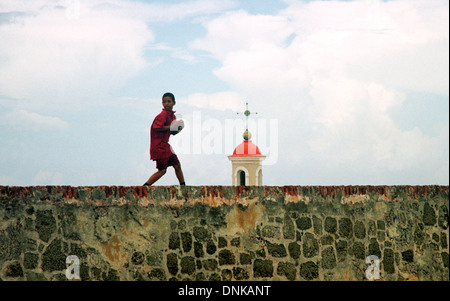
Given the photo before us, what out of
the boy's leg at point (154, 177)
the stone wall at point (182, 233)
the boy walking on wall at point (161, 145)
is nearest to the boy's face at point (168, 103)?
the boy walking on wall at point (161, 145)

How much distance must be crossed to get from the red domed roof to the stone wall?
705 inches

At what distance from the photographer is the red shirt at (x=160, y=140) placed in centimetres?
999

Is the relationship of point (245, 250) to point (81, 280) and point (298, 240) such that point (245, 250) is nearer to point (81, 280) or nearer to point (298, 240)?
point (298, 240)

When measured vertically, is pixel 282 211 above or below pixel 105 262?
above

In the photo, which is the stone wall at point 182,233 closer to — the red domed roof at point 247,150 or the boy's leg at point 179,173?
the boy's leg at point 179,173

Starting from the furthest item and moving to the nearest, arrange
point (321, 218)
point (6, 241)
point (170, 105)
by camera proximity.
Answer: point (170, 105) < point (321, 218) < point (6, 241)

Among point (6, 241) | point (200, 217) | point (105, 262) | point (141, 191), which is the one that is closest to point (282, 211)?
point (200, 217)

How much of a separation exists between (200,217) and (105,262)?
1.56 meters

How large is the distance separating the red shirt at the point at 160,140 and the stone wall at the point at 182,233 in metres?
1.12

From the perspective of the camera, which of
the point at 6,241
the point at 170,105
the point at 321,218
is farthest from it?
the point at 170,105

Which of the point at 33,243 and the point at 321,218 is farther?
the point at 321,218

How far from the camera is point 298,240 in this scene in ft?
30.7

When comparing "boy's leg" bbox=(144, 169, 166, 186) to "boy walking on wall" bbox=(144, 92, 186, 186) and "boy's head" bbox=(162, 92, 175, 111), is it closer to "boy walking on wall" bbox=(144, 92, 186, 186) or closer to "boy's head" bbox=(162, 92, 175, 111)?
"boy walking on wall" bbox=(144, 92, 186, 186)

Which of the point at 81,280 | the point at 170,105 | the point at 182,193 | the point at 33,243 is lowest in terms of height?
the point at 81,280
